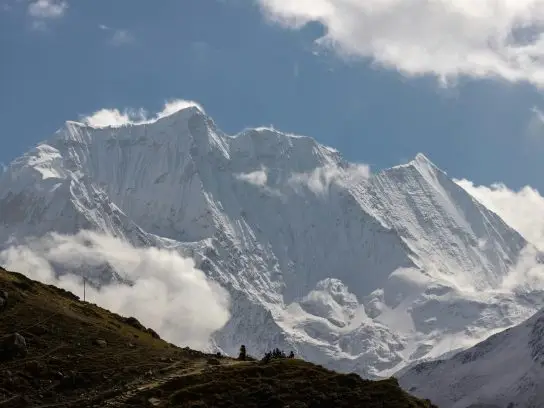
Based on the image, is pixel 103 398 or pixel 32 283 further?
pixel 32 283

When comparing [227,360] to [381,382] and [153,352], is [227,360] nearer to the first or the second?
[153,352]

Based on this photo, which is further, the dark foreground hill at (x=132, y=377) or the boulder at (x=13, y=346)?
the boulder at (x=13, y=346)

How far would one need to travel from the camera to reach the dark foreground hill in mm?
88500

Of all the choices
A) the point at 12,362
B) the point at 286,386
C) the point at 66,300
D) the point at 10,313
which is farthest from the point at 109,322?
the point at 286,386

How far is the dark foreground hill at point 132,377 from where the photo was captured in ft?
290

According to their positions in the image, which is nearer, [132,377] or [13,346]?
[132,377]

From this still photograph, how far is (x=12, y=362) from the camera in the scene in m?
95.9

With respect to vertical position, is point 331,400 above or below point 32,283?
below

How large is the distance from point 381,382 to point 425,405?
15.0ft

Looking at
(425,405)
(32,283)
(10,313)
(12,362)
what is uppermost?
(32,283)

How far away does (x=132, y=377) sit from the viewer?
316 ft

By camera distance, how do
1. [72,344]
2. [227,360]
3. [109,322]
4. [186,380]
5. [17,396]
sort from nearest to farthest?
[17,396]
[186,380]
[72,344]
[227,360]
[109,322]

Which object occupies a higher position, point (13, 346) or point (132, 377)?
point (13, 346)

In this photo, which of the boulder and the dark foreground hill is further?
the boulder
